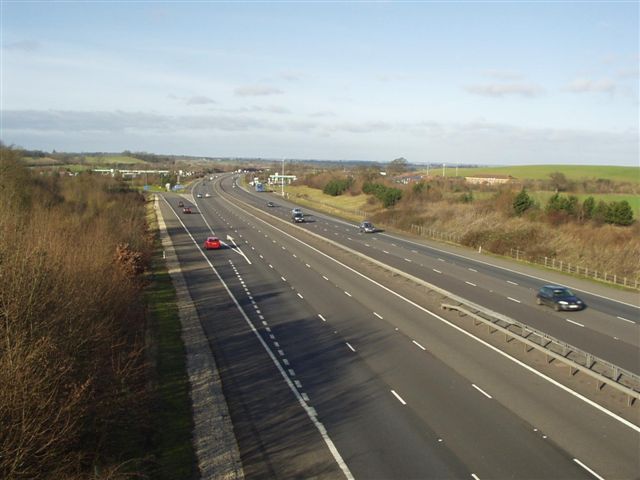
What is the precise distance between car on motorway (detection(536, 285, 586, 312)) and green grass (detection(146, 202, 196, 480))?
18.5m

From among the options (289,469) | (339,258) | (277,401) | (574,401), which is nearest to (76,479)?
(289,469)

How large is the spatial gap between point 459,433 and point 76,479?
366 inches

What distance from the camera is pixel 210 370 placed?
837 inches

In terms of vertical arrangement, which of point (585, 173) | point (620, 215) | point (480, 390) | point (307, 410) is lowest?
point (307, 410)

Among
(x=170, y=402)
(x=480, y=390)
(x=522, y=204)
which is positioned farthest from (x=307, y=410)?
(x=522, y=204)

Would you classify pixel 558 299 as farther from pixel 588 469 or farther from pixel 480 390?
pixel 588 469

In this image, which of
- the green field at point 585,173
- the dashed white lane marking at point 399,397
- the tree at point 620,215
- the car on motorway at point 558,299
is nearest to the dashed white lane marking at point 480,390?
the dashed white lane marking at point 399,397

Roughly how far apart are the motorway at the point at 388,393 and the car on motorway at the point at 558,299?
0.90m

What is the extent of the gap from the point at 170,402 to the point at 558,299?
67.5 ft

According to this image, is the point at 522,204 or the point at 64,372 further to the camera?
the point at 522,204

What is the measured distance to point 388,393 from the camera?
61.5ft

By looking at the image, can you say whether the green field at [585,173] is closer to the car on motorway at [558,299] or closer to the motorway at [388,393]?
the car on motorway at [558,299]

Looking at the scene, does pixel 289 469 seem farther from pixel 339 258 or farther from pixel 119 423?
pixel 339 258

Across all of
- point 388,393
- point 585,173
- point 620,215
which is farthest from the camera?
point 585,173
